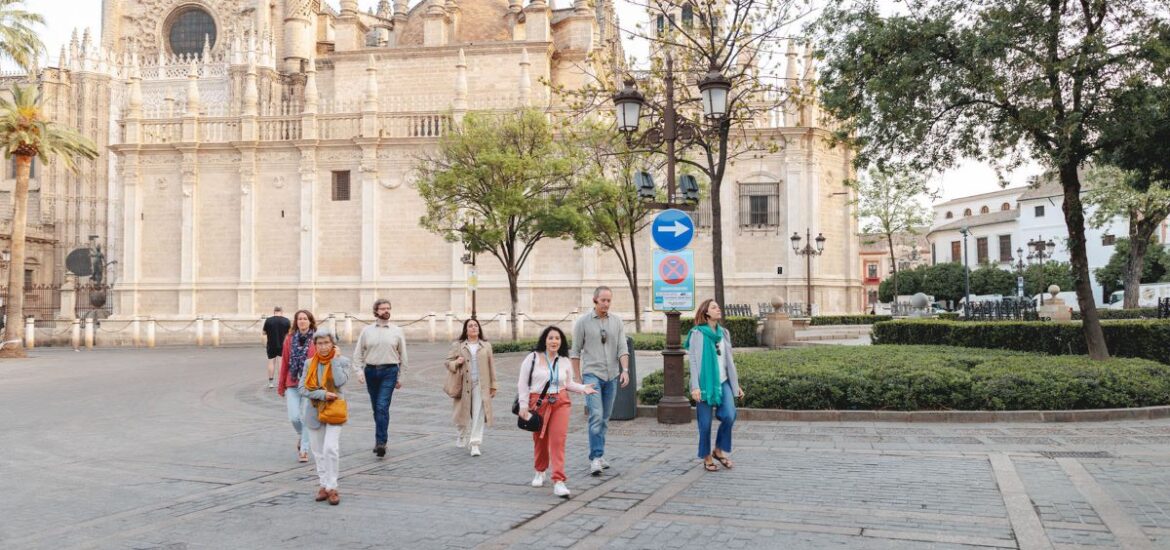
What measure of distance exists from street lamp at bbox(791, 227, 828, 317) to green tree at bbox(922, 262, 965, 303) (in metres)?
30.5

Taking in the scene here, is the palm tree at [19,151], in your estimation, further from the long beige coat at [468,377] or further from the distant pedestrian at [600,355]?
the distant pedestrian at [600,355]

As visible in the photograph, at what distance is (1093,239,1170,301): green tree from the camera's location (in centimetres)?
4997

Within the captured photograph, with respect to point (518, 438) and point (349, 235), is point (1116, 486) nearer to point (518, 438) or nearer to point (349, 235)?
point (518, 438)

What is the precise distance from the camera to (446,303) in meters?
34.5

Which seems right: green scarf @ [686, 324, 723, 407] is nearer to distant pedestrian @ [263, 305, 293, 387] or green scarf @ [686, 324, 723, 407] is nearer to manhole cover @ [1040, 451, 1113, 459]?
manhole cover @ [1040, 451, 1113, 459]

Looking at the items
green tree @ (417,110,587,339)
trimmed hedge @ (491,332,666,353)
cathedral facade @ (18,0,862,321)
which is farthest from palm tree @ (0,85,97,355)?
trimmed hedge @ (491,332,666,353)

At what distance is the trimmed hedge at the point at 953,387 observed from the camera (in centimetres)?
1030

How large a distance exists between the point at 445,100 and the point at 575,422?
1171 inches

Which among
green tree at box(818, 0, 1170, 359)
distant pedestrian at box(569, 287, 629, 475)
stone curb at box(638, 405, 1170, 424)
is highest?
green tree at box(818, 0, 1170, 359)

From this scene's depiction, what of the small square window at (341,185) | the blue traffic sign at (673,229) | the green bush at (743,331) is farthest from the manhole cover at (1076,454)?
the small square window at (341,185)

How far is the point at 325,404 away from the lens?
21.5 ft

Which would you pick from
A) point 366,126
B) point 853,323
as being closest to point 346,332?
point 366,126

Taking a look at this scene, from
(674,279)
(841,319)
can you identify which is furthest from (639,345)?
(841,319)

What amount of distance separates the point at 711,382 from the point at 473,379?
2677 millimetres
